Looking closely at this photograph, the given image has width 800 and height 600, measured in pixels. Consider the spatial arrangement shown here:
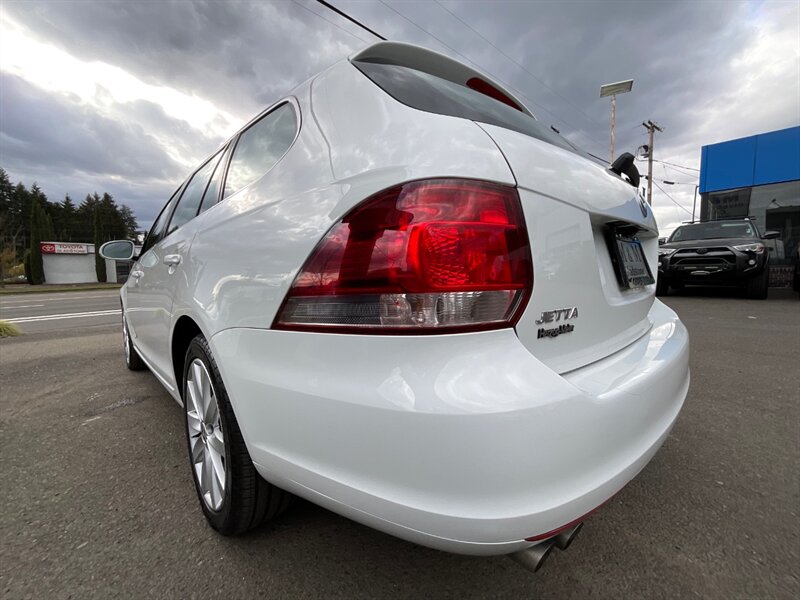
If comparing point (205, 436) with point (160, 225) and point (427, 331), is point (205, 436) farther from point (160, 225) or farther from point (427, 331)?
point (160, 225)

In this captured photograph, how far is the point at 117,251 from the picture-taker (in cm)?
387

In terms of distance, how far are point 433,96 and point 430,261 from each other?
59cm

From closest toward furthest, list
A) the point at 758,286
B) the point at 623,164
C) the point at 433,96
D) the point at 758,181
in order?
the point at 433,96 < the point at 623,164 < the point at 758,286 < the point at 758,181

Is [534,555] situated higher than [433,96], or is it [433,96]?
[433,96]

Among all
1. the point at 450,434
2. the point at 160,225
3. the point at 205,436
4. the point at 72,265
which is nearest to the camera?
the point at 450,434

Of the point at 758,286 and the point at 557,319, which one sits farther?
the point at 758,286

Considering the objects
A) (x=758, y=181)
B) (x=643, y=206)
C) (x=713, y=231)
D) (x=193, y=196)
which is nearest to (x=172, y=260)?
(x=193, y=196)

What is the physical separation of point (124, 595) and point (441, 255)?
1418 mm

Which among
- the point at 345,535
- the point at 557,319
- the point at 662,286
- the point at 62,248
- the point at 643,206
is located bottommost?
the point at 345,535

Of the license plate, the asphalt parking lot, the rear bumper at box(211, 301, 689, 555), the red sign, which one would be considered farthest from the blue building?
the red sign

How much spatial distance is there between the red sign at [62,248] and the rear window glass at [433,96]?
49883 mm

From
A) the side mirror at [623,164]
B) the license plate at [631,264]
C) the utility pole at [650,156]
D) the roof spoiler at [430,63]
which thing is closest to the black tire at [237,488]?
the roof spoiler at [430,63]

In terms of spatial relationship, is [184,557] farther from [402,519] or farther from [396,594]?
[402,519]

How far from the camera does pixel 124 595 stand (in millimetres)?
1300
